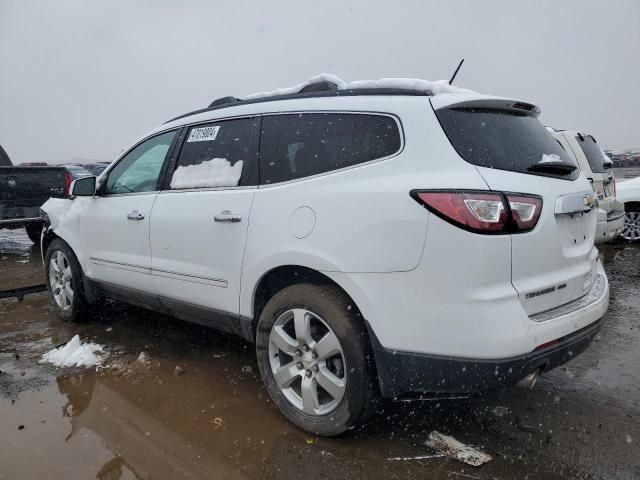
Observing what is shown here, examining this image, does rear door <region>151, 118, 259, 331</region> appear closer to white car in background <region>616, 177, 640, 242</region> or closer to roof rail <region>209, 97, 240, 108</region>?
roof rail <region>209, 97, 240, 108</region>

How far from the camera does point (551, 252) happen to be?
7.39 ft

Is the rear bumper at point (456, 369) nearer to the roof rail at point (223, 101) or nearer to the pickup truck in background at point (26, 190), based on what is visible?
the roof rail at point (223, 101)

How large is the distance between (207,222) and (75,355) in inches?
66.5

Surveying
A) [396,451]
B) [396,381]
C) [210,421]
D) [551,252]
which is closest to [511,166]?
[551,252]

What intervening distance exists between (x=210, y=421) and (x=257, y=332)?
1.93ft

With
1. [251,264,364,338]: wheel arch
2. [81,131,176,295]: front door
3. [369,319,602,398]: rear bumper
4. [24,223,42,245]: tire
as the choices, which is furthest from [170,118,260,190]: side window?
[24,223,42,245]: tire

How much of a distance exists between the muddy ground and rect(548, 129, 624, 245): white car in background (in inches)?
123

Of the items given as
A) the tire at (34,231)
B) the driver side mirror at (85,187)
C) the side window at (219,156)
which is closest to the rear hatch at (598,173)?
the side window at (219,156)

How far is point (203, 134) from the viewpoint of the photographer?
338 centimetres

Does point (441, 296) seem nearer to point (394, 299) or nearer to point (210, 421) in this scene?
point (394, 299)

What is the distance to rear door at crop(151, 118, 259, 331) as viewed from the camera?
2902 millimetres

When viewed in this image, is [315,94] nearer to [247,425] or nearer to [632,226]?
[247,425]

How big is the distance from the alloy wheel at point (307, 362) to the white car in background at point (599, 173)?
5349mm

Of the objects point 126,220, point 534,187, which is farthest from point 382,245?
point 126,220
